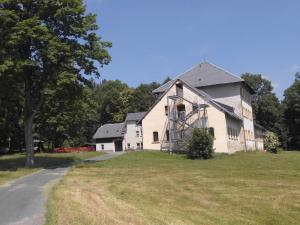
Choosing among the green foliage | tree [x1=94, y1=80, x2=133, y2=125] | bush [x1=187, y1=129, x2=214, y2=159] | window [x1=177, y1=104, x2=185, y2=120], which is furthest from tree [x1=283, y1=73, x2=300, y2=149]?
bush [x1=187, y1=129, x2=214, y2=159]

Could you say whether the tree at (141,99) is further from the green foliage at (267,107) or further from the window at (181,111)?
the window at (181,111)

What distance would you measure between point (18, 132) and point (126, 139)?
883 inches

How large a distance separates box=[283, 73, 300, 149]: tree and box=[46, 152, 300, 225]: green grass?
7530cm

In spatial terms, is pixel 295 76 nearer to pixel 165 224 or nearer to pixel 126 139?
pixel 126 139

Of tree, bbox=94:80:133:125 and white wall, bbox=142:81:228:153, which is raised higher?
tree, bbox=94:80:133:125

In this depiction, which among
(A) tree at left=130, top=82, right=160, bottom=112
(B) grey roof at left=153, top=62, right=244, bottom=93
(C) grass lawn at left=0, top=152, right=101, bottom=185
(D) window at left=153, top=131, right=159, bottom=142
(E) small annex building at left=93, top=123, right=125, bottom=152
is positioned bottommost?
(C) grass lawn at left=0, top=152, right=101, bottom=185

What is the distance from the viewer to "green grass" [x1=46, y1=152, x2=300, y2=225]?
1319cm

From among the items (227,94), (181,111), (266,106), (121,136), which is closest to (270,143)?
(227,94)

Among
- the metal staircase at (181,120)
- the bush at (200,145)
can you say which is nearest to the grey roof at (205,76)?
the metal staircase at (181,120)

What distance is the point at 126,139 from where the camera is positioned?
86.4m

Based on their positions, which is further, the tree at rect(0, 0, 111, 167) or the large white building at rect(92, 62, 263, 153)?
the large white building at rect(92, 62, 263, 153)

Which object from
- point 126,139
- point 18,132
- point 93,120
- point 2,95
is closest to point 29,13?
point 2,95

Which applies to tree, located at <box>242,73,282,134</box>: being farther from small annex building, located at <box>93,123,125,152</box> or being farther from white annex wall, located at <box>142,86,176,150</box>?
white annex wall, located at <box>142,86,176,150</box>

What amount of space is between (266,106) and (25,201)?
93.7 meters
